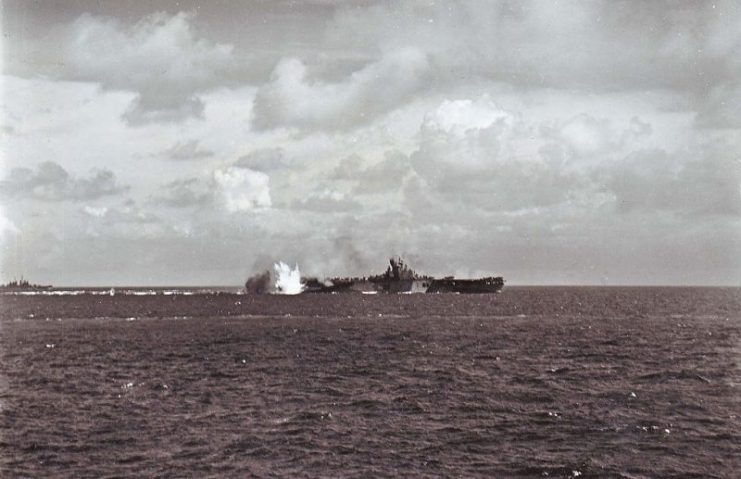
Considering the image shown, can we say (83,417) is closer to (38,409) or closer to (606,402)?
(38,409)

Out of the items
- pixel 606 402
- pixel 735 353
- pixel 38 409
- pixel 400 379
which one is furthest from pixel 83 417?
pixel 735 353

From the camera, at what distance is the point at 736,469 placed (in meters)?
33.7

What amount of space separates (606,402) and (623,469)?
50.3ft

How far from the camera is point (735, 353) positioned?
2950 inches

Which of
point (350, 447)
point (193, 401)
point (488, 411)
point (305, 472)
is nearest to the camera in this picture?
point (305, 472)

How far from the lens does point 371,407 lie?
46625 mm

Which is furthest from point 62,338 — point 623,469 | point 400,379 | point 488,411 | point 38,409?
point 623,469

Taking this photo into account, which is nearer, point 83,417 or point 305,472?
point 305,472

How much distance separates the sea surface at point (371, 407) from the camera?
34.2 metres

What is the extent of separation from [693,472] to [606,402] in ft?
49.6

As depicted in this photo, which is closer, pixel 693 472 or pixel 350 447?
pixel 693 472

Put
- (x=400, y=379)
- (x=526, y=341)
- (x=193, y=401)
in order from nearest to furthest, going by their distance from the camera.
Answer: (x=193, y=401) → (x=400, y=379) → (x=526, y=341)

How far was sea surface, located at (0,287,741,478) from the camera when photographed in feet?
112

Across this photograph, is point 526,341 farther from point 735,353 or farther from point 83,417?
point 83,417
